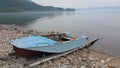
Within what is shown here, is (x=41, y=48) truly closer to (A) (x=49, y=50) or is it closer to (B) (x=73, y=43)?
(A) (x=49, y=50)

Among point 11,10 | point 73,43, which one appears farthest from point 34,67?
point 11,10

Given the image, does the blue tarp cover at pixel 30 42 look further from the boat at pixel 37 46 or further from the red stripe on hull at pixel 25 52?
the red stripe on hull at pixel 25 52

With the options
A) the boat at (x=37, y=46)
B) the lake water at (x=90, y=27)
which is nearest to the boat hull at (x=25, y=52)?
the boat at (x=37, y=46)

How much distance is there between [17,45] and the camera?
12.5 meters

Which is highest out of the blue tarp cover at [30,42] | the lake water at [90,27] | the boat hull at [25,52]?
the blue tarp cover at [30,42]

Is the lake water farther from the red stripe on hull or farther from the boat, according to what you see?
the red stripe on hull

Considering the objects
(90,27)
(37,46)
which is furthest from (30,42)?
(90,27)

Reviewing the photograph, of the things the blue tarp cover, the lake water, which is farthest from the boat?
the lake water

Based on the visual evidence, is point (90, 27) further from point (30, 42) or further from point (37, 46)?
point (37, 46)

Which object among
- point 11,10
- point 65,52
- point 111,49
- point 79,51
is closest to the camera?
point 65,52

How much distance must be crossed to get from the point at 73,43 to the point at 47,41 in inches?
110

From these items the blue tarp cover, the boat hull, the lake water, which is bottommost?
the lake water

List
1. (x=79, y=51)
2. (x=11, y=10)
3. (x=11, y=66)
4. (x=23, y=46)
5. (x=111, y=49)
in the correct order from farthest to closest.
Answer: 1. (x=11, y=10)
2. (x=111, y=49)
3. (x=79, y=51)
4. (x=23, y=46)
5. (x=11, y=66)

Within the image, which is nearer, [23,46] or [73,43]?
[23,46]
